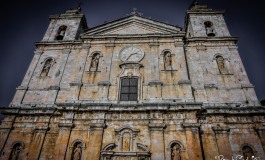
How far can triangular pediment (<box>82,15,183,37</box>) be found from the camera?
18020mm

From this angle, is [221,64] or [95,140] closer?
[95,140]

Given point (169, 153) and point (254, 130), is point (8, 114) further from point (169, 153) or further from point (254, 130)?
point (254, 130)

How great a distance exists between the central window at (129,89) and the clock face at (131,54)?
177cm

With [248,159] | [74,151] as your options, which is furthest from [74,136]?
[248,159]

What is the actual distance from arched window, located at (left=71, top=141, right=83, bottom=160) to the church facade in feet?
0.18

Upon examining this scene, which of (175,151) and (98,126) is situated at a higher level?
(98,126)

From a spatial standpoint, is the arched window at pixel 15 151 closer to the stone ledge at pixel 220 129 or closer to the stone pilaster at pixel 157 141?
the stone pilaster at pixel 157 141

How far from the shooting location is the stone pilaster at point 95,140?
471 inches

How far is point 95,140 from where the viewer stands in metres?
12.4

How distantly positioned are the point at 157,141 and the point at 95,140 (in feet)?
11.2

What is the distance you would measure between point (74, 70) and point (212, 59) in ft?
33.4

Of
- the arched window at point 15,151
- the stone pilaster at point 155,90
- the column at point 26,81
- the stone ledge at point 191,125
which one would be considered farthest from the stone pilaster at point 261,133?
the column at point 26,81

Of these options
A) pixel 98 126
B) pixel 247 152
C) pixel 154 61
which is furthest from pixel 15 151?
pixel 247 152

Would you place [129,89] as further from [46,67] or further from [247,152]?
[247,152]
